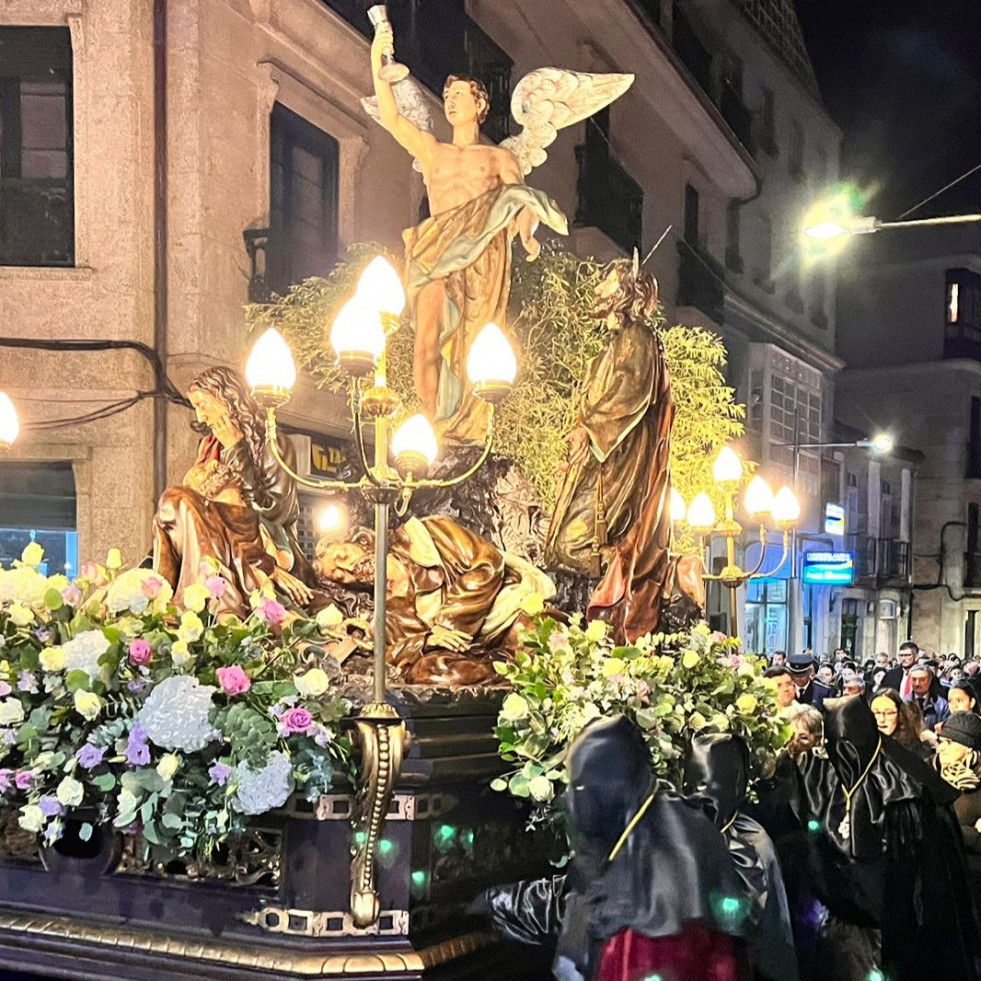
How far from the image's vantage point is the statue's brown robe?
4859 mm

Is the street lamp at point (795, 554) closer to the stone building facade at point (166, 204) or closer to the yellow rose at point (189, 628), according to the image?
the stone building facade at point (166, 204)

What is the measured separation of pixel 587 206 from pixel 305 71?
3.66m

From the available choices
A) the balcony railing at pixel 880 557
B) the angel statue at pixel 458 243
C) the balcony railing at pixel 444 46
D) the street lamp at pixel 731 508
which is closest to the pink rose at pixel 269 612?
the angel statue at pixel 458 243

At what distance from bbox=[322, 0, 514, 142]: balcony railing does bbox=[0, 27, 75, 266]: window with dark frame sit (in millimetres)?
1728

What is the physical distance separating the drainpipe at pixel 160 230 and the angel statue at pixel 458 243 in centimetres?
148

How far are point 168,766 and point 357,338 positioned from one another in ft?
3.72

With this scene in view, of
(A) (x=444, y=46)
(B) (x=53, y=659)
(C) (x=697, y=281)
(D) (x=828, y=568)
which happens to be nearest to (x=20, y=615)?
(B) (x=53, y=659)

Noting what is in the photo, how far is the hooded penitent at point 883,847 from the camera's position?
3.83 meters

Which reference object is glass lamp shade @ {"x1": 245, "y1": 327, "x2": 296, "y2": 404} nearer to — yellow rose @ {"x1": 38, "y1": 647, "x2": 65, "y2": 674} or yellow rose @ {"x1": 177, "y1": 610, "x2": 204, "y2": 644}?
yellow rose @ {"x1": 177, "y1": 610, "x2": 204, "y2": 644}

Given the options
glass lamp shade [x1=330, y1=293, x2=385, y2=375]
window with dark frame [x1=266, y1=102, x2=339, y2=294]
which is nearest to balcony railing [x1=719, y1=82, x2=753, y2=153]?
window with dark frame [x1=266, y1=102, x2=339, y2=294]

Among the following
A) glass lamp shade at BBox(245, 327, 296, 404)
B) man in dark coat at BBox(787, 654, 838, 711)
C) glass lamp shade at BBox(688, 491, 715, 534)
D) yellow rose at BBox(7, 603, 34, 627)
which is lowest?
man in dark coat at BBox(787, 654, 838, 711)

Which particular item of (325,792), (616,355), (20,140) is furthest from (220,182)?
(325,792)

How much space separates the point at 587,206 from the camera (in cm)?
1001

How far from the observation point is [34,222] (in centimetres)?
603
